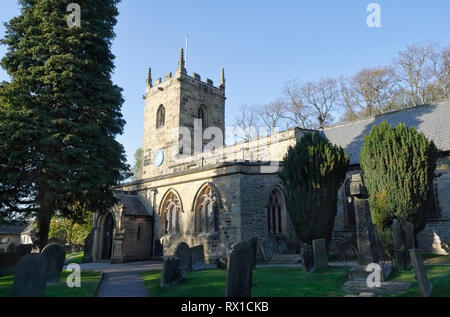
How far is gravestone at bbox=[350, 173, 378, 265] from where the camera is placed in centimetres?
938

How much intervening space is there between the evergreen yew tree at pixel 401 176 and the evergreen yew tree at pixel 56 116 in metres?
10.4

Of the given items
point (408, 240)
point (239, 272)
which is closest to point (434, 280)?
point (408, 240)

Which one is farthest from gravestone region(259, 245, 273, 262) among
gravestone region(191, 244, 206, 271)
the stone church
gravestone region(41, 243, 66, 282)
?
gravestone region(41, 243, 66, 282)

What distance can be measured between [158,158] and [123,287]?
2013 cm

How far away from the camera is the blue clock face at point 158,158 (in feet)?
96.1

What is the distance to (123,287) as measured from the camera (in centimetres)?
1017

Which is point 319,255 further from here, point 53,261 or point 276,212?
point 53,261

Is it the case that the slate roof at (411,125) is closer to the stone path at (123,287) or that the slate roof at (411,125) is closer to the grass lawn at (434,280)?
the grass lawn at (434,280)

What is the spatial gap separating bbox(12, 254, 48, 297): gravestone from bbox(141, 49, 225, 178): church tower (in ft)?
69.8

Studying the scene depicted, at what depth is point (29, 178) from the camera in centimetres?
1231

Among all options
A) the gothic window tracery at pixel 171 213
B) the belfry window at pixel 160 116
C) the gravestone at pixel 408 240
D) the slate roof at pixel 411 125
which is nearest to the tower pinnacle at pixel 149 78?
the belfry window at pixel 160 116

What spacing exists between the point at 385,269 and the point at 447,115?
13.1 m

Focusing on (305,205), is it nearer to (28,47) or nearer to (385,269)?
(385,269)

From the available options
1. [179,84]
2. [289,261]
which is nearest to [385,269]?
[289,261]
